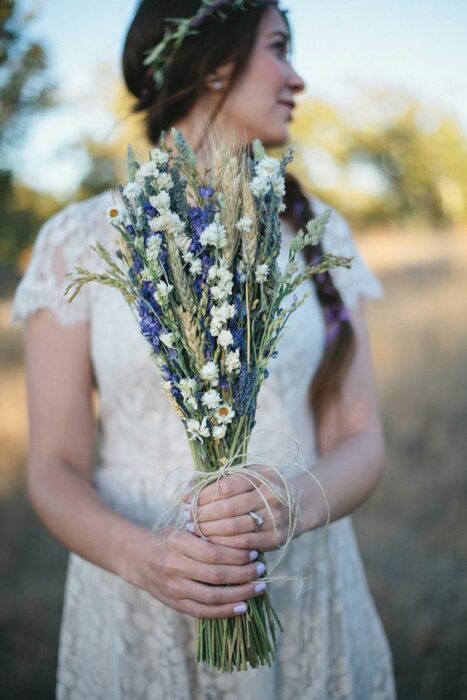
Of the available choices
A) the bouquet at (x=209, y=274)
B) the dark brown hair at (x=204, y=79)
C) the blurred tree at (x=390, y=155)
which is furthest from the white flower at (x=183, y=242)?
the blurred tree at (x=390, y=155)

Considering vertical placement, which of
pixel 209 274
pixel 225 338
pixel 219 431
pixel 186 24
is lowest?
pixel 219 431

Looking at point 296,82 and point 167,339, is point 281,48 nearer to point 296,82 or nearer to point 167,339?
point 296,82

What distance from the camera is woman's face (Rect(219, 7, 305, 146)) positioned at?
5.88ft

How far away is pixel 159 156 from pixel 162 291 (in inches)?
9.3

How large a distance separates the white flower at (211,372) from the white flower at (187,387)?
0.07ft

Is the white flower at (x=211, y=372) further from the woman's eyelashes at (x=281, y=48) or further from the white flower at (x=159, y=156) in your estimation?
the woman's eyelashes at (x=281, y=48)

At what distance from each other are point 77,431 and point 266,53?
1.08 meters

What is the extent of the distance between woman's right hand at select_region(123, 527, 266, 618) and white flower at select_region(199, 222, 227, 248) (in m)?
0.55

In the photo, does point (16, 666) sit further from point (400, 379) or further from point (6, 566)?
point (400, 379)

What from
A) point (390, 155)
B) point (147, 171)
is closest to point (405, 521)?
point (147, 171)

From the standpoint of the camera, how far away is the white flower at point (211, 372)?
46.3 inches

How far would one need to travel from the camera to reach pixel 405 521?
4.90 meters

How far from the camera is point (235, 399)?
1231 millimetres

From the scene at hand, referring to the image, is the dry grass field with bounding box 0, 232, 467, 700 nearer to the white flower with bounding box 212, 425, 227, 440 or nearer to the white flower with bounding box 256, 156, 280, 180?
the white flower with bounding box 212, 425, 227, 440
